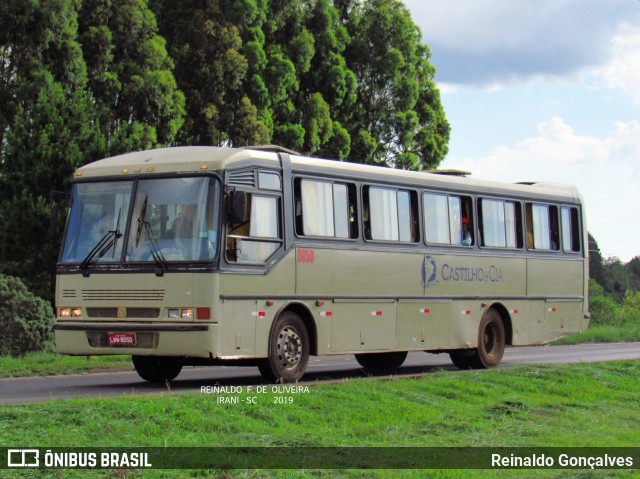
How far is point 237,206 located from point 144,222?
141cm

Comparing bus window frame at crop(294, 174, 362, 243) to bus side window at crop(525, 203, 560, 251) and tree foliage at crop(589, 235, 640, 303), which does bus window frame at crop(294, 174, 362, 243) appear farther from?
tree foliage at crop(589, 235, 640, 303)

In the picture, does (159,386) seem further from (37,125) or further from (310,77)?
(310,77)

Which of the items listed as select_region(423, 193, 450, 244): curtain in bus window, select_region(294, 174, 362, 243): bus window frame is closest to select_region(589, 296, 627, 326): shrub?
select_region(423, 193, 450, 244): curtain in bus window

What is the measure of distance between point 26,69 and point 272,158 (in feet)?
55.7

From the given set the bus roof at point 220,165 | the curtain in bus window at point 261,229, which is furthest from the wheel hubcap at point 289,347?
the bus roof at point 220,165

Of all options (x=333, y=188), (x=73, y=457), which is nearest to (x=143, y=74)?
(x=333, y=188)

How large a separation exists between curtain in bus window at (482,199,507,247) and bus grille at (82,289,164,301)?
326 inches

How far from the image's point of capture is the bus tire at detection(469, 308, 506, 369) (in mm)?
22953

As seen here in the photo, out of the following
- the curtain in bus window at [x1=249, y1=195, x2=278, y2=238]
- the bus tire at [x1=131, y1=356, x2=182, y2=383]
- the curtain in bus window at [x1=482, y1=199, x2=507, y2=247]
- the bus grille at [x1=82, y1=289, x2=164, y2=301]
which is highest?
the curtain in bus window at [x1=482, y1=199, x2=507, y2=247]

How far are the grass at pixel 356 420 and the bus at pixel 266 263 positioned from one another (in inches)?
70.9

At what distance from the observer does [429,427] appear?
43.9 feet

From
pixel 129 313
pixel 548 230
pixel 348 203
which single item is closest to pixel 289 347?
pixel 129 313

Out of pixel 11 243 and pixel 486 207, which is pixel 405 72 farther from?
pixel 486 207

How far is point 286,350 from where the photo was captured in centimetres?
1792
